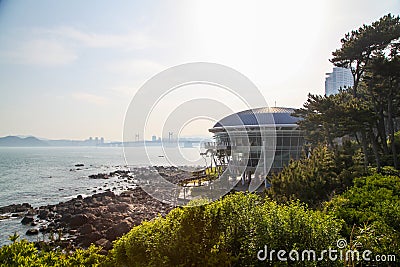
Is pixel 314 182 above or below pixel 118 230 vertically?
above

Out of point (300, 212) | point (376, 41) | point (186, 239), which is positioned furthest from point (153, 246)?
point (376, 41)

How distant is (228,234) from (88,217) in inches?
608

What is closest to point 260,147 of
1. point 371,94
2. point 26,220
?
point 371,94

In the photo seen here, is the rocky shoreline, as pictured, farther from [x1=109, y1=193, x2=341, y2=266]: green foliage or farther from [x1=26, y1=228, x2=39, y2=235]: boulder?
[x1=109, y1=193, x2=341, y2=266]: green foliage

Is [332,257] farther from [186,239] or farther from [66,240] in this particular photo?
[66,240]

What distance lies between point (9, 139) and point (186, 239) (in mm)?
140247

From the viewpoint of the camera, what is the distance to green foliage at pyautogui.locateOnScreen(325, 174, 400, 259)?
3.68 m

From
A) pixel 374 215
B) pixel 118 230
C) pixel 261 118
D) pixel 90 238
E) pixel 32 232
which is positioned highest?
pixel 261 118

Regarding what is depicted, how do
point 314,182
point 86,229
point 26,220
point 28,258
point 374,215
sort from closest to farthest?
point 28,258 → point 374,215 → point 314,182 → point 86,229 → point 26,220

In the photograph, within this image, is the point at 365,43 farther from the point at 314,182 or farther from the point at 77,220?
the point at 77,220

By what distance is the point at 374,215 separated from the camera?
14.9ft

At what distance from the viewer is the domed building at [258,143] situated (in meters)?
19.2

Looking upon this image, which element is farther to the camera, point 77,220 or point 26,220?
point 26,220

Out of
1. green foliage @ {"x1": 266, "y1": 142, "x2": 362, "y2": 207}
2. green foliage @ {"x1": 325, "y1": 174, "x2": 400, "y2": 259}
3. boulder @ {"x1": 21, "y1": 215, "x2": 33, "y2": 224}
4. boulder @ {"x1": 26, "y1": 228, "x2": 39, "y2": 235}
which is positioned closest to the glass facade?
green foliage @ {"x1": 266, "y1": 142, "x2": 362, "y2": 207}
